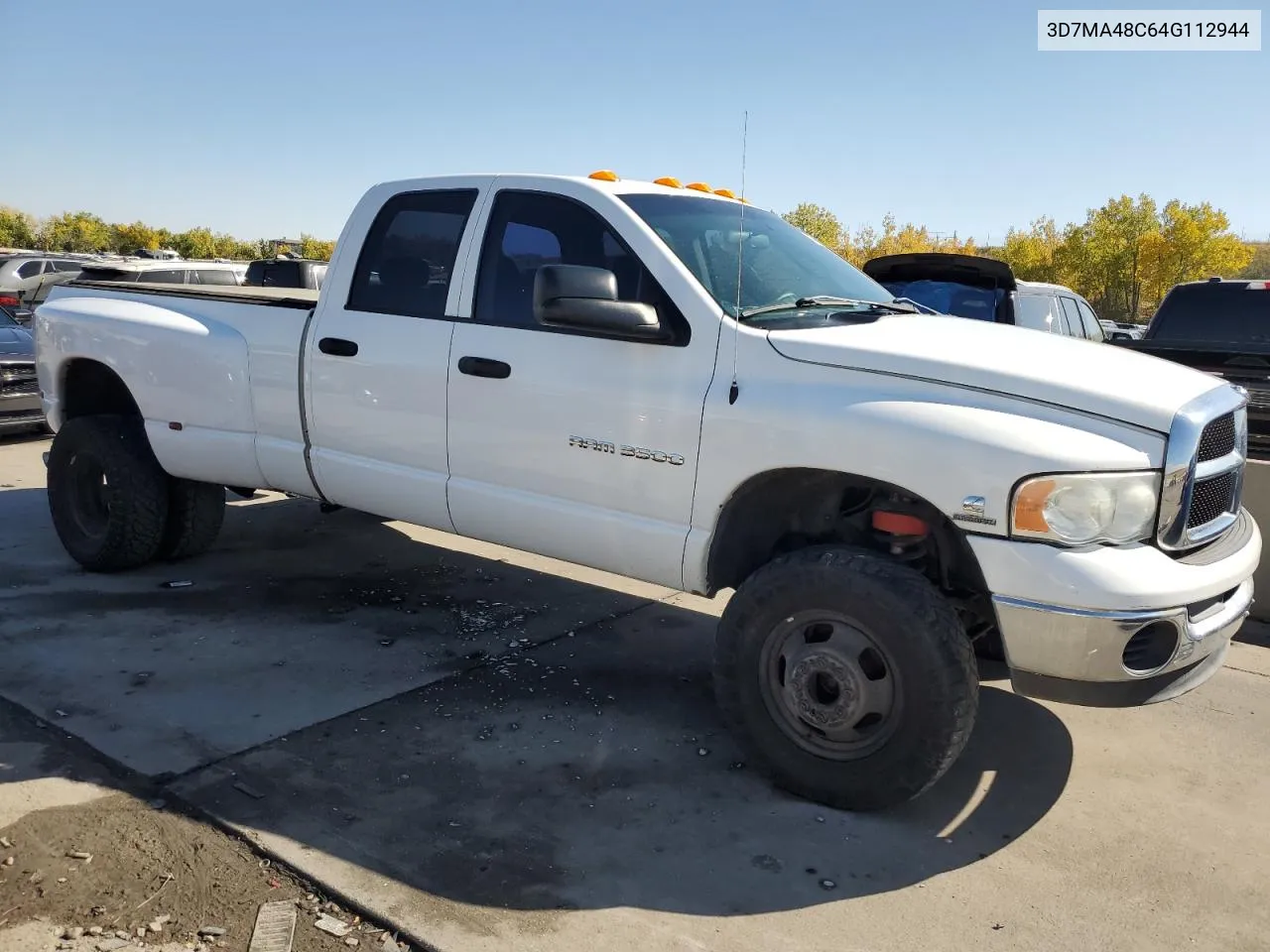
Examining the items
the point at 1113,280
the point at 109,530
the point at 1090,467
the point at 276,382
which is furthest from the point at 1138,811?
the point at 1113,280

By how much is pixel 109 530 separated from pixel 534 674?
2.72 m

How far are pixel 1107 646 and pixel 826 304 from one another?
163 centimetres

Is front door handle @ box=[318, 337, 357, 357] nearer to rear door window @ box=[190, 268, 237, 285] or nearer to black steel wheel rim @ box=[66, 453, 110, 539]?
black steel wheel rim @ box=[66, 453, 110, 539]

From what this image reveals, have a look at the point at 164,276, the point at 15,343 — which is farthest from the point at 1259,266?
the point at 15,343

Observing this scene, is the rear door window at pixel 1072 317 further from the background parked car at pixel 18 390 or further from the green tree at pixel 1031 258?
the green tree at pixel 1031 258

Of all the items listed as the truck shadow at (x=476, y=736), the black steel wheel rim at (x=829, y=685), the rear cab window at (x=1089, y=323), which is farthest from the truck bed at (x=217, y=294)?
the rear cab window at (x=1089, y=323)

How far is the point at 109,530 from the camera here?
546 centimetres

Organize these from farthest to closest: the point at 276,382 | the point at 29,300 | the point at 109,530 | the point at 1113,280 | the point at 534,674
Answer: the point at 1113,280
the point at 29,300
the point at 109,530
the point at 276,382
the point at 534,674

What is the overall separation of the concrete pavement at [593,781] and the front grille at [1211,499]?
107cm

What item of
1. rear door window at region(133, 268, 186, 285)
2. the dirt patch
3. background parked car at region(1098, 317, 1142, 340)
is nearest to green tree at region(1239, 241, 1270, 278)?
background parked car at region(1098, 317, 1142, 340)

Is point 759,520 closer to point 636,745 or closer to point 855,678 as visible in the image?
point 855,678

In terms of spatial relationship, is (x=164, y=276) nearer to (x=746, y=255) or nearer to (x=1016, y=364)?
(x=746, y=255)

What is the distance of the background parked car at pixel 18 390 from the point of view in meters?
9.67

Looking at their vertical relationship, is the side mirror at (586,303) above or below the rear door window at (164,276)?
below
